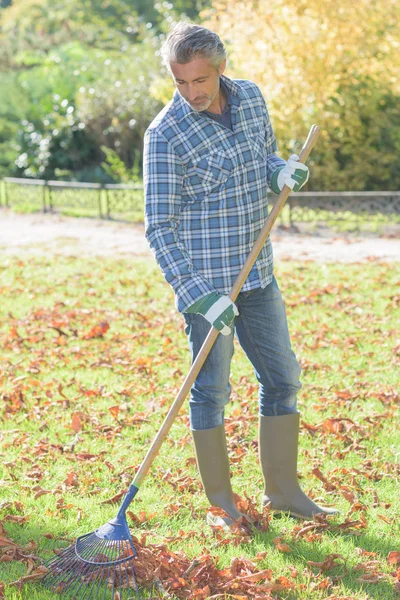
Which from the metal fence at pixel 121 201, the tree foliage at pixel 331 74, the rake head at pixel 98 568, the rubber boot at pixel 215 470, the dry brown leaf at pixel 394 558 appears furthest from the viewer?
the tree foliage at pixel 331 74

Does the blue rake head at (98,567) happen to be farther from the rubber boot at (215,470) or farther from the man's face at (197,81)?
the man's face at (197,81)

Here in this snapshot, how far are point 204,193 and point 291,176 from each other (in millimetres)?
385

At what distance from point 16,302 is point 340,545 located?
5.33 meters

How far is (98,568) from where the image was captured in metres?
3.02

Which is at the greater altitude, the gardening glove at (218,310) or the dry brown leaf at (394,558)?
the gardening glove at (218,310)

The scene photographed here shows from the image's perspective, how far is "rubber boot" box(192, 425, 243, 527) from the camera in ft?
11.3

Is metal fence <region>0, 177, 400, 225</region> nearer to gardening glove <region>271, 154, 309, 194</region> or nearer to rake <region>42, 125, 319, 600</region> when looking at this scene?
gardening glove <region>271, 154, 309, 194</region>

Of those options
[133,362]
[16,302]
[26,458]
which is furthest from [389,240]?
[26,458]

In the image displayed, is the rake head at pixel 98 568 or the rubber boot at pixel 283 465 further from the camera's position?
the rubber boot at pixel 283 465

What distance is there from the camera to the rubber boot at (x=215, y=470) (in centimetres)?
344

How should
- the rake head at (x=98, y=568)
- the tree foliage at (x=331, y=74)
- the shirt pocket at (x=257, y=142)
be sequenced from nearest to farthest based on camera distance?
the rake head at (x=98, y=568) → the shirt pocket at (x=257, y=142) → the tree foliage at (x=331, y=74)

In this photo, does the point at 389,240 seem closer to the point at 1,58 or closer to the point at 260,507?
the point at 260,507

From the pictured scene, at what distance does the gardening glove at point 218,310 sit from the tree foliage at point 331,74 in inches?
402

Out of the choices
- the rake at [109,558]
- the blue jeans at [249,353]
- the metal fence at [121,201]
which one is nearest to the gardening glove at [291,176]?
the rake at [109,558]
